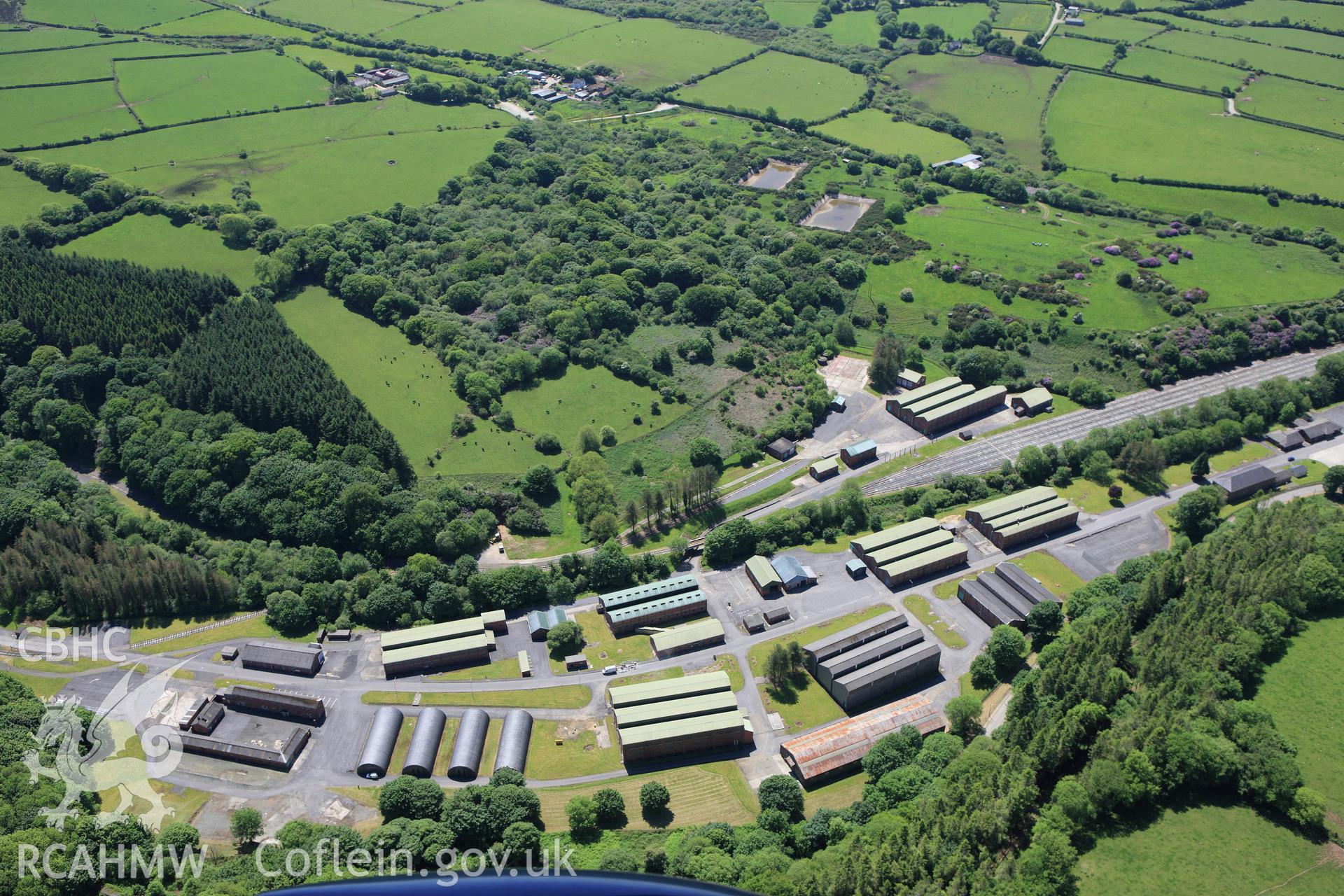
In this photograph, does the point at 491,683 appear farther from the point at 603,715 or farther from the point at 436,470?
the point at 436,470

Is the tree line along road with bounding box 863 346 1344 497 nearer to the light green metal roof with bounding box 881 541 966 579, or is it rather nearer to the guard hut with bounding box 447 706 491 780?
the light green metal roof with bounding box 881 541 966 579

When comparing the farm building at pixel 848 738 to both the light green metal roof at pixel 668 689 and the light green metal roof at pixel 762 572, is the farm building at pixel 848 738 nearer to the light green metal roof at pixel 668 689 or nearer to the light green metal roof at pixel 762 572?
the light green metal roof at pixel 668 689

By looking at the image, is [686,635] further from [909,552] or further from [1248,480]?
[1248,480]

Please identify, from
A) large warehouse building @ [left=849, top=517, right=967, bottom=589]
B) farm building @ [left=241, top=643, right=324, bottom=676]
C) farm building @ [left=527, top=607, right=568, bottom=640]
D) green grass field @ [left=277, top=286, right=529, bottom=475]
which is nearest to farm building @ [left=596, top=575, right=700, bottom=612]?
farm building @ [left=527, top=607, right=568, bottom=640]

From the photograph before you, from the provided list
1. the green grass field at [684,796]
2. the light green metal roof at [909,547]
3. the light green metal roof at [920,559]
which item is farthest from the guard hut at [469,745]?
the light green metal roof at [909,547]

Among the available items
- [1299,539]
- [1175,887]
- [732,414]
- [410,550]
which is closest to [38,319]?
[410,550]

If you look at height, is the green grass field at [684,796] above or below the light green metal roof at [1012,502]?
below
